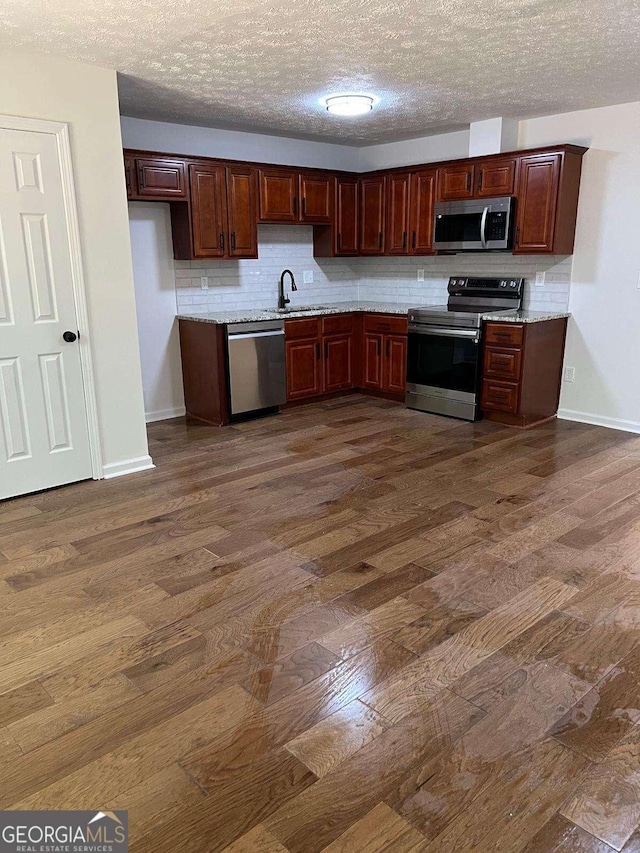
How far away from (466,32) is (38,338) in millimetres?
2842

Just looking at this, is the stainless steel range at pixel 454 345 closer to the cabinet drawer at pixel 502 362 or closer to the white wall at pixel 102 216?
the cabinet drawer at pixel 502 362

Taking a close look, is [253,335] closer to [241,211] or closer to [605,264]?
[241,211]

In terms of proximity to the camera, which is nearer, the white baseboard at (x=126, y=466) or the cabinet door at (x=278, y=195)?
the white baseboard at (x=126, y=466)

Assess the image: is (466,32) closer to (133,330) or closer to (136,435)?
(133,330)

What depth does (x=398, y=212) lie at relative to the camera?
6.01 m

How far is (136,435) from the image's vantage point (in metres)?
4.26

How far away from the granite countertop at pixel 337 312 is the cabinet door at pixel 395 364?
28cm

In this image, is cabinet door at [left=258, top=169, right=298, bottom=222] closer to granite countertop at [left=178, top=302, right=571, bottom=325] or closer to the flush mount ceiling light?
granite countertop at [left=178, top=302, right=571, bottom=325]

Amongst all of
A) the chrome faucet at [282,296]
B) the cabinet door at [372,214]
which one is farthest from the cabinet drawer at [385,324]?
the chrome faucet at [282,296]

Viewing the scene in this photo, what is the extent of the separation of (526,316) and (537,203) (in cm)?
88

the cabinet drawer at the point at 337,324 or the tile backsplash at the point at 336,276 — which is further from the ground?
the tile backsplash at the point at 336,276

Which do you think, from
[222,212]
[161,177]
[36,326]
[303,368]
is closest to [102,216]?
[36,326]

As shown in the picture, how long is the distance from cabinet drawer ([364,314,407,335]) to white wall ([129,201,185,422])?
1865 millimetres

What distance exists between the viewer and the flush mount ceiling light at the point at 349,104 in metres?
4.35
